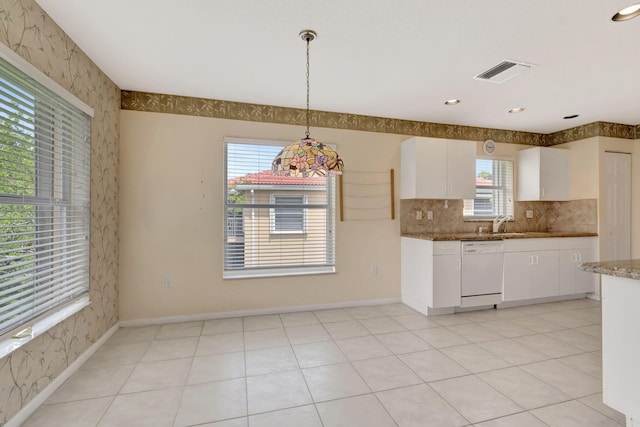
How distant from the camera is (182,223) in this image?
11.0ft

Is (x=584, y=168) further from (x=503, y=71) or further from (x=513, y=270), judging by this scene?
(x=503, y=71)

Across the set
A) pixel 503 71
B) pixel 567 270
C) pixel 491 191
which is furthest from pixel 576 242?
pixel 503 71

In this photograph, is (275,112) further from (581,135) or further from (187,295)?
(581,135)

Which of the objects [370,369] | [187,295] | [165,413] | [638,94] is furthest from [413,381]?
[638,94]

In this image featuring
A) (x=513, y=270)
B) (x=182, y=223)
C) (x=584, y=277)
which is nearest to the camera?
(x=182, y=223)

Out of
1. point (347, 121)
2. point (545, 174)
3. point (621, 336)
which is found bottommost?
point (621, 336)

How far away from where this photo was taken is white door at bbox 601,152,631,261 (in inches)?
165

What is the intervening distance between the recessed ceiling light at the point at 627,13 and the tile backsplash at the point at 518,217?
2.53 m

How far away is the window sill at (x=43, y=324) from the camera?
1.62 metres

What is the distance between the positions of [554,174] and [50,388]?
5.96 m

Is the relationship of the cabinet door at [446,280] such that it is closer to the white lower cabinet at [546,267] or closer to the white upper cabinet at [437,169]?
the white lower cabinet at [546,267]

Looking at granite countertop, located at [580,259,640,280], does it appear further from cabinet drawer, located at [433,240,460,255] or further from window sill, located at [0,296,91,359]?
window sill, located at [0,296,91,359]

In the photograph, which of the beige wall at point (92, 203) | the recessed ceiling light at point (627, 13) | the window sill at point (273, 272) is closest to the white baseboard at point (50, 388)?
the beige wall at point (92, 203)

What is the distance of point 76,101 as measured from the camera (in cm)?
226
